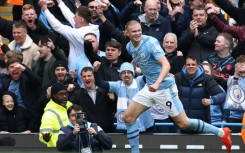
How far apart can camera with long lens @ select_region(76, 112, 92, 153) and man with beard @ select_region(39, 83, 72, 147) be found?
130 centimetres

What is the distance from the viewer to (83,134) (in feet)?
44.1

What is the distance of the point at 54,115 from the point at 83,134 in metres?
1.57

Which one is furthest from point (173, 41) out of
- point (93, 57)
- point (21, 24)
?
point (21, 24)

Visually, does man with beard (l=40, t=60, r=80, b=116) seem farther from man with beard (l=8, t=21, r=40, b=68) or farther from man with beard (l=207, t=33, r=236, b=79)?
man with beard (l=207, t=33, r=236, b=79)

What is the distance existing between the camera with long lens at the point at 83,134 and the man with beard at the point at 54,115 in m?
1.30

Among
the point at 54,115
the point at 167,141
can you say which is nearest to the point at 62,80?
the point at 54,115

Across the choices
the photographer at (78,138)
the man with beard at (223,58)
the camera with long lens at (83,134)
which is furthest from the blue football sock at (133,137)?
the man with beard at (223,58)

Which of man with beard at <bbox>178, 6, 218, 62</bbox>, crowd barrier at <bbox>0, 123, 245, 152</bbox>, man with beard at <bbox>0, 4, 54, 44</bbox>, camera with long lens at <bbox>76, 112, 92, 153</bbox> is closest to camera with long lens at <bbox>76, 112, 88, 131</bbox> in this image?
camera with long lens at <bbox>76, 112, 92, 153</bbox>

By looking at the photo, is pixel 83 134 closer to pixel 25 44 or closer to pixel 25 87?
pixel 25 87

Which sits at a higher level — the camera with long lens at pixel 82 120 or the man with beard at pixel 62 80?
the man with beard at pixel 62 80

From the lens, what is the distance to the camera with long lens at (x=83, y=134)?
13.3m

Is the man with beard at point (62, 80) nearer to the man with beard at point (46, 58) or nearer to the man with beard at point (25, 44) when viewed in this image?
the man with beard at point (46, 58)

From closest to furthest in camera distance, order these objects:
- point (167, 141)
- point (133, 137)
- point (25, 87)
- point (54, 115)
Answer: point (133, 137), point (54, 115), point (167, 141), point (25, 87)

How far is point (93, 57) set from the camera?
1590 centimetres
